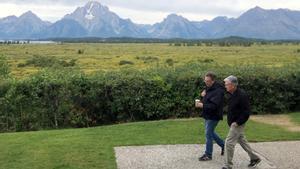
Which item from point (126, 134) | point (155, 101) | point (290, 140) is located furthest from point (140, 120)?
point (290, 140)

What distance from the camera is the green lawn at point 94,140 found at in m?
9.33

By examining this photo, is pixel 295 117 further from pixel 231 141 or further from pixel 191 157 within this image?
pixel 231 141

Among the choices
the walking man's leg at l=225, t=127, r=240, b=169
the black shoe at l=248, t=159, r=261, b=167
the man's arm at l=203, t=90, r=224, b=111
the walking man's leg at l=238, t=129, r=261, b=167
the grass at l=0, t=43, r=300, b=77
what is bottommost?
the grass at l=0, t=43, r=300, b=77

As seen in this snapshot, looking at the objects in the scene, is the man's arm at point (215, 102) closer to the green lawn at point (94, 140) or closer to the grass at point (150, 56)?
the green lawn at point (94, 140)

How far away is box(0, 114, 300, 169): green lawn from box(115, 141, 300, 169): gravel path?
0.37 m

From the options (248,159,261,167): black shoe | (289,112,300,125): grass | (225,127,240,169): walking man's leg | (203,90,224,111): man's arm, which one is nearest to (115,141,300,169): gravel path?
(248,159,261,167): black shoe

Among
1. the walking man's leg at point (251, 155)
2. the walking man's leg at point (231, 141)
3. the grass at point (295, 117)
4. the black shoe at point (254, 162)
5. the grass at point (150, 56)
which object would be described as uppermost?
the walking man's leg at point (231, 141)

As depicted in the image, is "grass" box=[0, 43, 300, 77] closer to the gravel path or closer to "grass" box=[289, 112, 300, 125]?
"grass" box=[289, 112, 300, 125]

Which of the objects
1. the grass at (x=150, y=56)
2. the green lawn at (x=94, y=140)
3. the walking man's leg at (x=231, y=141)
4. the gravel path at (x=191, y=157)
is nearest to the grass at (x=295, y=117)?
the green lawn at (x=94, y=140)

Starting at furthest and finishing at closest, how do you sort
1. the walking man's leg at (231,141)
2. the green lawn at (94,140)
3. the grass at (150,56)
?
the grass at (150,56), the green lawn at (94,140), the walking man's leg at (231,141)

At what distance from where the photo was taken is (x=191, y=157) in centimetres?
977

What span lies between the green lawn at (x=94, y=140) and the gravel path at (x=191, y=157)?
368mm

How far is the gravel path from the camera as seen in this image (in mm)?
9195

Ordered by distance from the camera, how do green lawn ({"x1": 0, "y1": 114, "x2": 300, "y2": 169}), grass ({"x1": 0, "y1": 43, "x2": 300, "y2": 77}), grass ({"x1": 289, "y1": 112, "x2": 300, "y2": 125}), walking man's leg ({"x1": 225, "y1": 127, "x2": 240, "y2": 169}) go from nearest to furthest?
walking man's leg ({"x1": 225, "y1": 127, "x2": 240, "y2": 169}) → green lawn ({"x1": 0, "y1": 114, "x2": 300, "y2": 169}) → grass ({"x1": 289, "y1": 112, "x2": 300, "y2": 125}) → grass ({"x1": 0, "y1": 43, "x2": 300, "y2": 77})
